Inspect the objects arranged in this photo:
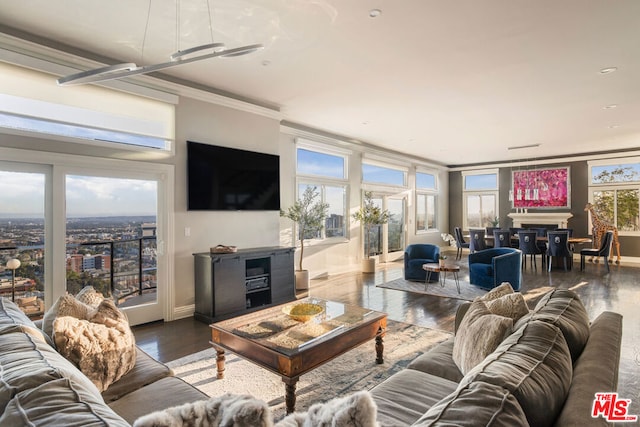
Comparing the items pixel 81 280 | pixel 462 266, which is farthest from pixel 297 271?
pixel 462 266

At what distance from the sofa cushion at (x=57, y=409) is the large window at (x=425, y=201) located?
10.5 m

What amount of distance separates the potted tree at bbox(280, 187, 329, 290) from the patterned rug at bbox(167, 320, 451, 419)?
278 centimetres

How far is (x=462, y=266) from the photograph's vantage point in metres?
8.67

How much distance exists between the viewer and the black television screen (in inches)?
184

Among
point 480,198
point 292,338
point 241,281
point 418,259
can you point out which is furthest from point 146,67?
point 480,198

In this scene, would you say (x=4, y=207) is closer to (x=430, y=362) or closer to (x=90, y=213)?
(x=90, y=213)

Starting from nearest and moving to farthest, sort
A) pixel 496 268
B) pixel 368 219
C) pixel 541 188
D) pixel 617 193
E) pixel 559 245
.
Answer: pixel 496 268 → pixel 559 245 → pixel 368 219 → pixel 617 193 → pixel 541 188

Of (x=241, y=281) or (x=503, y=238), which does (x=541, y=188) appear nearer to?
(x=503, y=238)

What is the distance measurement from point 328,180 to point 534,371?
6.44 m

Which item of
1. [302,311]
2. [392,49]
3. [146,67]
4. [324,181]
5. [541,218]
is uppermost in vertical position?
[392,49]

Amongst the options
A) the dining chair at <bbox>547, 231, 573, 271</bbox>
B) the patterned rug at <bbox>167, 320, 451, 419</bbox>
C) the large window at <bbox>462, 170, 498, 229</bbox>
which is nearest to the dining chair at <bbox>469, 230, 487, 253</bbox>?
the dining chair at <bbox>547, 231, 573, 271</bbox>

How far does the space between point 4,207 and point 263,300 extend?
10.3ft

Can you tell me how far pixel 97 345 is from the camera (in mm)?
1860

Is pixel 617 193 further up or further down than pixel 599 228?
further up
